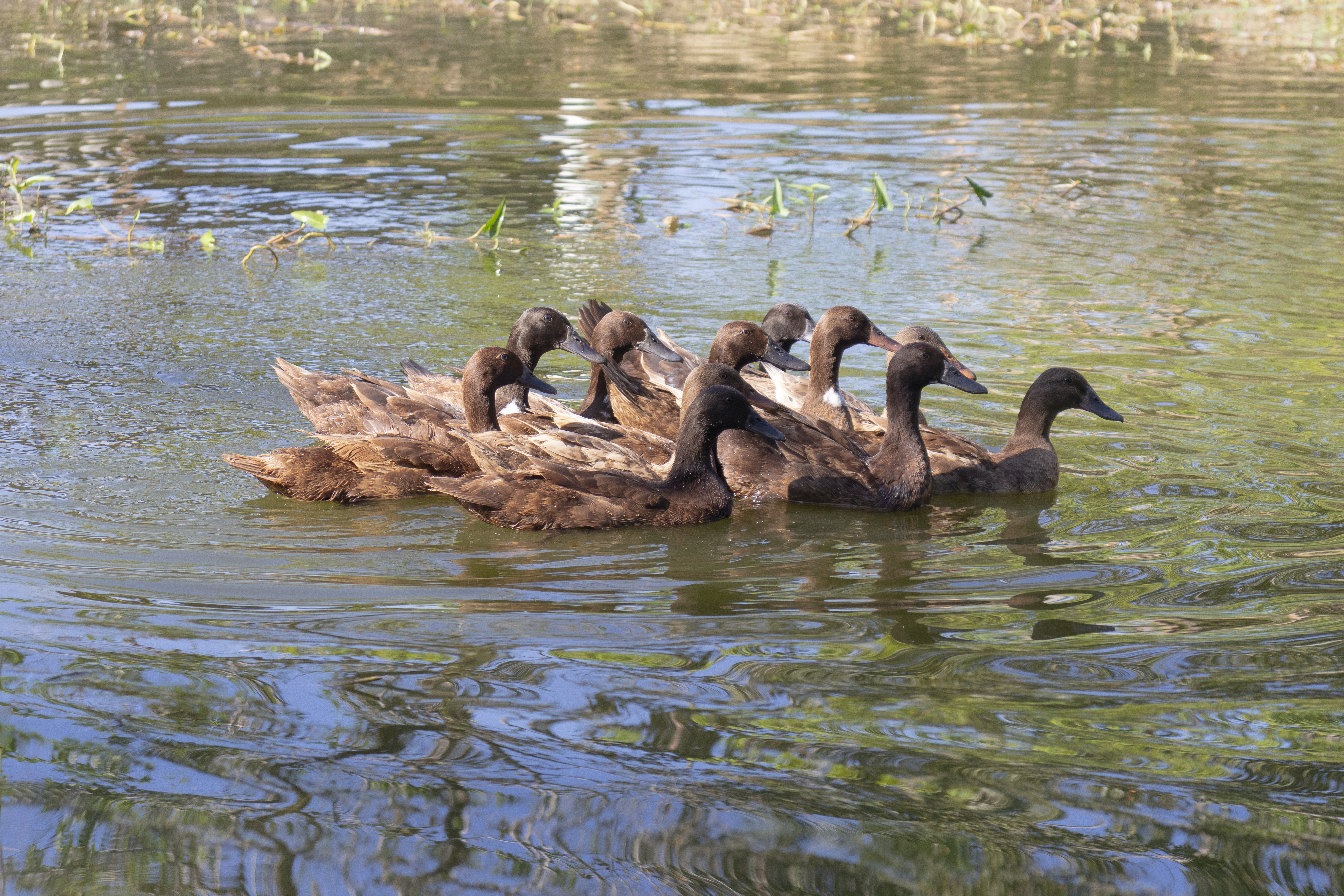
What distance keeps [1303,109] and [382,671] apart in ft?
62.5

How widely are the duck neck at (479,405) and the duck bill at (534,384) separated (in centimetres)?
20

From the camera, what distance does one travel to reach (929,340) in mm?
8133

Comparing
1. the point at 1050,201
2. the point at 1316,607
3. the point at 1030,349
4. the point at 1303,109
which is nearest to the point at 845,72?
the point at 1303,109

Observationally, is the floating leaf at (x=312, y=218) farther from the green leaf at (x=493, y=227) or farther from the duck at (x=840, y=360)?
the duck at (x=840, y=360)

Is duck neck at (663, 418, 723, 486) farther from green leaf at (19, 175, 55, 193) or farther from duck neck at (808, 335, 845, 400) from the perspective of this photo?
green leaf at (19, 175, 55, 193)

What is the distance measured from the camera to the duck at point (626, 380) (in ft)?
26.6

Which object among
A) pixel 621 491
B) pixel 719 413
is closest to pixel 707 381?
pixel 719 413

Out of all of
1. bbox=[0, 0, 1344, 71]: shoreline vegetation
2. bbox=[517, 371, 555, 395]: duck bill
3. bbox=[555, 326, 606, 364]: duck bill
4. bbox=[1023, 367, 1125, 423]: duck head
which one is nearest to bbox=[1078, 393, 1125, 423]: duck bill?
bbox=[1023, 367, 1125, 423]: duck head

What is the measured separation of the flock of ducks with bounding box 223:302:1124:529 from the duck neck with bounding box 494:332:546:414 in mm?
14

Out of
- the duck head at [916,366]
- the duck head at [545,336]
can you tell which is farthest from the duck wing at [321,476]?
the duck head at [916,366]

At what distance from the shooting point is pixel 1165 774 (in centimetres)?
404

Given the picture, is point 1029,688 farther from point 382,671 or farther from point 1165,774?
point 382,671

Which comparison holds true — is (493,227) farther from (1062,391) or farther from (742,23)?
(742,23)

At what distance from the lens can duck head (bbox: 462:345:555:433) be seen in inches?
292
